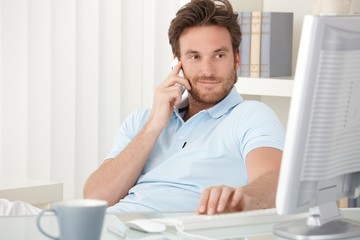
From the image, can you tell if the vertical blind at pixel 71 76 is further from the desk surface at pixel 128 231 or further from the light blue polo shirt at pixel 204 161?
the desk surface at pixel 128 231

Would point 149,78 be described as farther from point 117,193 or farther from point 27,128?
point 117,193

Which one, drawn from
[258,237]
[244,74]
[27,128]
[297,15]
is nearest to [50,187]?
[27,128]

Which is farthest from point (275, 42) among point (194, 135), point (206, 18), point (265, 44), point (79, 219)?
point (79, 219)

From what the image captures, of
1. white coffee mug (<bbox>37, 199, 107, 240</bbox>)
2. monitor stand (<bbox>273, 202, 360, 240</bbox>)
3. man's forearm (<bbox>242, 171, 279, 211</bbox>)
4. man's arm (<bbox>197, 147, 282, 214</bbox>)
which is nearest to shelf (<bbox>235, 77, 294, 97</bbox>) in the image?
man's arm (<bbox>197, 147, 282, 214</bbox>)

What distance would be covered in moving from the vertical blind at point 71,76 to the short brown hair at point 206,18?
1.18 m

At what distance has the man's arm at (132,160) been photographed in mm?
2561

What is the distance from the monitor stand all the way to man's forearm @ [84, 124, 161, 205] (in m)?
0.82

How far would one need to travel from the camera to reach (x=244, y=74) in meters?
3.50

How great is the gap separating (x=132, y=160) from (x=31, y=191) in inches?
28.3

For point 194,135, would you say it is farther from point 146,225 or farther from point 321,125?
point 321,125

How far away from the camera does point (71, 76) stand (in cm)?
384

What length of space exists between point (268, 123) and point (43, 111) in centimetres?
159

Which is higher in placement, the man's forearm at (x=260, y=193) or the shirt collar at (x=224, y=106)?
the shirt collar at (x=224, y=106)

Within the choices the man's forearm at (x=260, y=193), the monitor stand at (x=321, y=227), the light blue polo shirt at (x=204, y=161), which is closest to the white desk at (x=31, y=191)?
the light blue polo shirt at (x=204, y=161)
